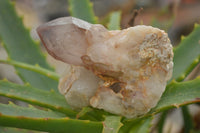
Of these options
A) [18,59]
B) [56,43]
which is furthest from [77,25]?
[18,59]

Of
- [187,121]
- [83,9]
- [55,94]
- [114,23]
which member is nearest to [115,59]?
[55,94]

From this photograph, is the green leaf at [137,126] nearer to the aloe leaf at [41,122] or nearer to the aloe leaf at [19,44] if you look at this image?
the aloe leaf at [41,122]

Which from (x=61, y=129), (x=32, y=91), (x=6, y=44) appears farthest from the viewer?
(x=6, y=44)

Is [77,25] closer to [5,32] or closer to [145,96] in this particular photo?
[145,96]

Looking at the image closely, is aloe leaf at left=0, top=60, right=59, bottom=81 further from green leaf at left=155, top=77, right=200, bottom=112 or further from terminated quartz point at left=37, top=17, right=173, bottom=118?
green leaf at left=155, top=77, right=200, bottom=112

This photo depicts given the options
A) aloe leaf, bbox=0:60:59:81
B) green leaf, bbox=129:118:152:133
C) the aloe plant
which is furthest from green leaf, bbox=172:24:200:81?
aloe leaf, bbox=0:60:59:81

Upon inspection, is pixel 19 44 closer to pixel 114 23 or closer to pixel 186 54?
pixel 114 23
